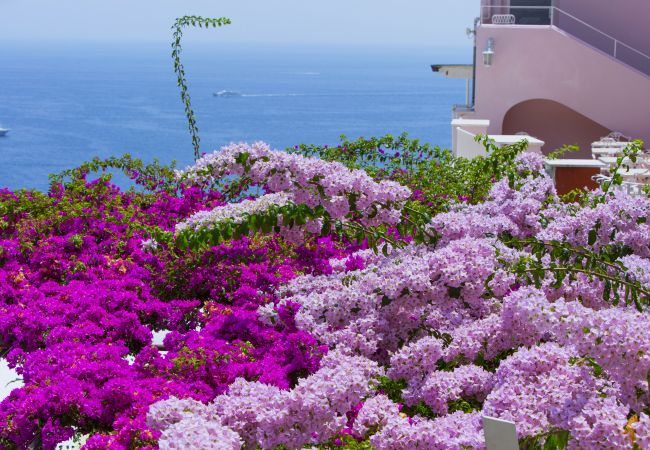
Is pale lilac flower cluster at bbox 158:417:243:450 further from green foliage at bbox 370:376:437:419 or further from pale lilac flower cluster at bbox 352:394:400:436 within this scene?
green foliage at bbox 370:376:437:419

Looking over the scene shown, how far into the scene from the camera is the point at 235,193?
7.04 m

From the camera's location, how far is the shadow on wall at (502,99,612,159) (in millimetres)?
17188

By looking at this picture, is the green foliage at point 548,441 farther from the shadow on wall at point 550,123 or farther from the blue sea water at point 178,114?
the blue sea water at point 178,114

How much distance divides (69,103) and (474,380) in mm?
101096

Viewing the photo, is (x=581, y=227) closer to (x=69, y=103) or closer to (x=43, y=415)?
(x=43, y=415)

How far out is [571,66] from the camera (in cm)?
1541

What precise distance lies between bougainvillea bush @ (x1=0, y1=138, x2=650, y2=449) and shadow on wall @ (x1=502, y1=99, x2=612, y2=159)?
476 inches

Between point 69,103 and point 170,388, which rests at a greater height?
point 170,388

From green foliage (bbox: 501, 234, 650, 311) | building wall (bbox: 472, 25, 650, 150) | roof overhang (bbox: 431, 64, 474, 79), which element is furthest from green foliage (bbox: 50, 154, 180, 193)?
roof overhang (bbox: 431, 64, 474, 79)

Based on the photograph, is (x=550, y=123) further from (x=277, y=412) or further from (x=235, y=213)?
(x=277, y=412)

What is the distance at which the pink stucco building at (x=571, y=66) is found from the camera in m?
15.2

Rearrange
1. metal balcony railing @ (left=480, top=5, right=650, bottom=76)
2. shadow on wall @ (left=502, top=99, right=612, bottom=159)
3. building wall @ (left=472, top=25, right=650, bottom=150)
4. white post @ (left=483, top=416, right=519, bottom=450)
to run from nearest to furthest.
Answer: white post @ (left=483, top=416, right=519, bottom=450), building wall @ (left=472, top=25, right=650, bottom=150), metal balcony railing @ (left=480, top=5, right=650, bottom=76), shadow on wall @ (left=502, top=99, right=612, bottom=159)

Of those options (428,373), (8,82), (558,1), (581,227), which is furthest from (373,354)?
(8,82)

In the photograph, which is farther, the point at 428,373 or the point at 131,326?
the point at 131,326
